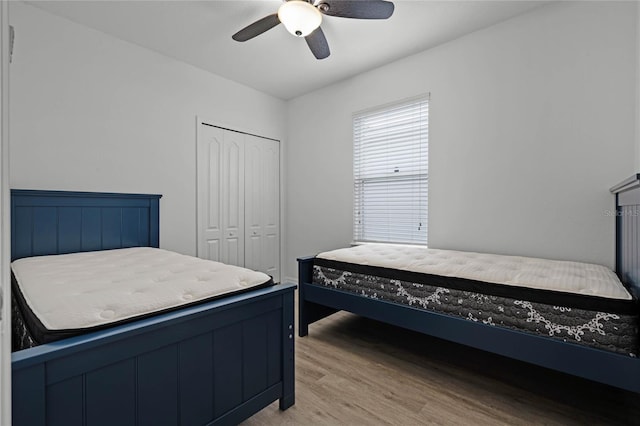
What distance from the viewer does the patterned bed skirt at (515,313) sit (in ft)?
4.42

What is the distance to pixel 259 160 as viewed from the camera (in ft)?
12.9

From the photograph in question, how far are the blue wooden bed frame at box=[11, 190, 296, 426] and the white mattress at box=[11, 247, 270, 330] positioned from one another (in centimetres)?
6

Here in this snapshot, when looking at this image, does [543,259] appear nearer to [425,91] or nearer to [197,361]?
[425,91]

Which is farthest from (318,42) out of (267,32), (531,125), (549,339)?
(549,339)

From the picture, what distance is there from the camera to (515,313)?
5.27 feet

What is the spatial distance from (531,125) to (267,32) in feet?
7.48

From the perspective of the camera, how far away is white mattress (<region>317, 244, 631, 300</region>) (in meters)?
1.50

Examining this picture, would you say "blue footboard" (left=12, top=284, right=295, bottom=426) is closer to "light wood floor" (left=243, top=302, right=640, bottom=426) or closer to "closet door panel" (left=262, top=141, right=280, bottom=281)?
"light wood floor" (left=243, top=302, right=640, bottom=426)

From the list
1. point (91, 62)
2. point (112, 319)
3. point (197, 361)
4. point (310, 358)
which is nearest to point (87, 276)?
point (112, 319)

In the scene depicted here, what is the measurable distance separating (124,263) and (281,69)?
8.09 feet

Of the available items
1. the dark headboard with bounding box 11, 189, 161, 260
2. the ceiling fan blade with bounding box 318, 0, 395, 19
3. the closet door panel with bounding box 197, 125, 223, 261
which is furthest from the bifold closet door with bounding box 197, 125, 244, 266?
the ceiling fan blade with bounding box 318, 0, 395, 19

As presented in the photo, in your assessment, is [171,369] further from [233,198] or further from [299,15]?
[233,198]

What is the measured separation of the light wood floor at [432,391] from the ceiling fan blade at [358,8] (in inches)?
87.5

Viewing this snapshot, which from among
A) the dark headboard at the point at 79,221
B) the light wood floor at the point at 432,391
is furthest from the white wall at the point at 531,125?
the dark headboard at the point at 79,221
